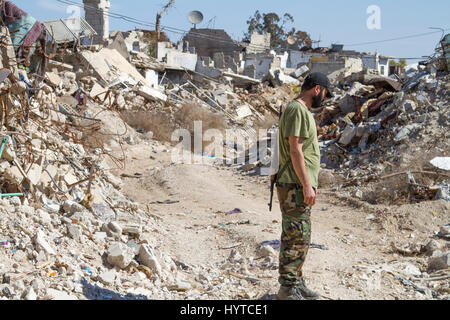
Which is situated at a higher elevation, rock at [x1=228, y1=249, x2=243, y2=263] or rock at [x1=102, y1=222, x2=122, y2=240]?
rock at [x1=102, y1=222, x2=122, y2=240]

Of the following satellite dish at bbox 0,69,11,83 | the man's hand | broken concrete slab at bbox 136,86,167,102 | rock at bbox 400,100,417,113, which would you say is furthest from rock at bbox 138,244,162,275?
broken concrete slab at bbox 136,86,167,102

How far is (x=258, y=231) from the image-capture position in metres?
5.20

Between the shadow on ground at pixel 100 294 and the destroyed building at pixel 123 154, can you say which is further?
the destroyed building at pixel 123 154

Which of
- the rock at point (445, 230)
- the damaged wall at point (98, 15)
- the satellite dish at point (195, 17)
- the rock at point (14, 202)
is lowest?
the rock at point (445, 230)

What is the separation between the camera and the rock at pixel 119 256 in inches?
141

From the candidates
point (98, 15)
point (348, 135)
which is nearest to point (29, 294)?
point (348, 135)

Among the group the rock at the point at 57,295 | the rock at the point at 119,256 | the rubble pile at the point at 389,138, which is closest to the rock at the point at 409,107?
the rubble pile at the point at 389,138

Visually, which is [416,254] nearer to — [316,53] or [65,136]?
[65,136]

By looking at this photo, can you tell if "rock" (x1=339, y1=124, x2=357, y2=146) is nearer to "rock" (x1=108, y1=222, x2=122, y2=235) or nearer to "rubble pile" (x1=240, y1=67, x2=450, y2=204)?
"rubble pile" (x1=240, y1=67, x2=450, y2=204)

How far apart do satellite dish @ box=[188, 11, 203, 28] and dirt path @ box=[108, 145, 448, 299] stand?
21.0 metres

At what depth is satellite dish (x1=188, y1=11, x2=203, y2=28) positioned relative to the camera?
28562 millimetres

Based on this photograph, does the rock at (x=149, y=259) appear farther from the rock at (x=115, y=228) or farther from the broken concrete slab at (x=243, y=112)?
the broken concrete slab at (x=243, y=112)

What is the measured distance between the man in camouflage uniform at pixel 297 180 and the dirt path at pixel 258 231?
0.59 m
